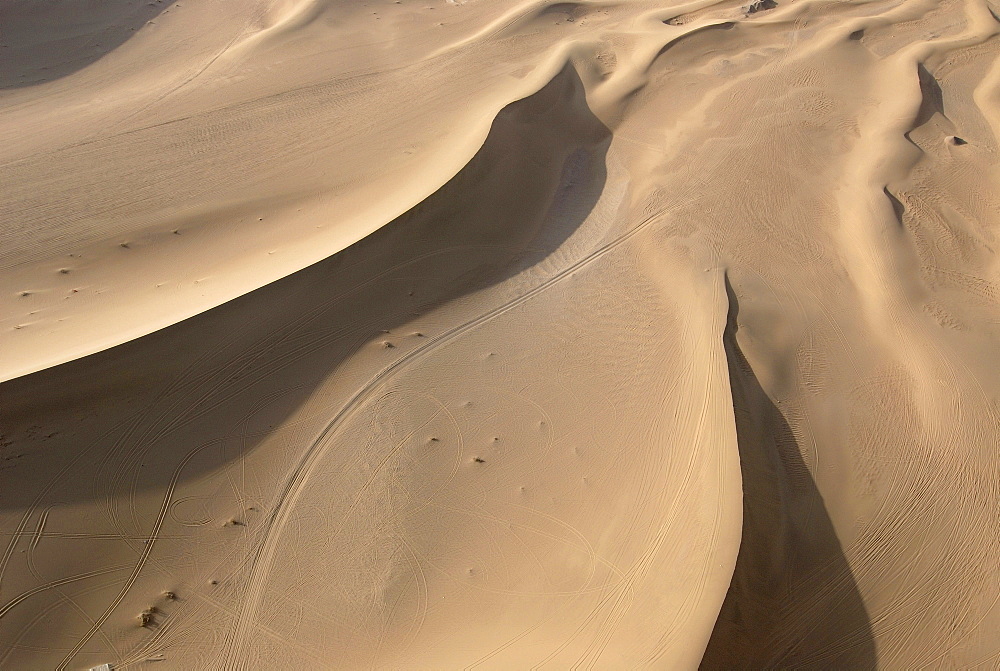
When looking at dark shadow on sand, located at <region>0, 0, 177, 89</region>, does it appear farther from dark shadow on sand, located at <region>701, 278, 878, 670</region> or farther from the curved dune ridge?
dark shadow on sand, located at <region>701, 278, 878, 670</region>

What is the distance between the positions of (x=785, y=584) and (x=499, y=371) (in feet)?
13.0

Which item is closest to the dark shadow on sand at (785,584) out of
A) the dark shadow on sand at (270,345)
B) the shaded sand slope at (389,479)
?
the shaded sand slope at (389,479)

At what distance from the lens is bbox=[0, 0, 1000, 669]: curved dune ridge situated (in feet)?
19.9

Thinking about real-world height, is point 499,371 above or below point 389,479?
below

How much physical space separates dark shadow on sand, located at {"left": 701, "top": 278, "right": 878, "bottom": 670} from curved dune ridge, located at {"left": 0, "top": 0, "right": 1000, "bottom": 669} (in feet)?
0.11

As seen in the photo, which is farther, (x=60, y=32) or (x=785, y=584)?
(x=60, y=32)

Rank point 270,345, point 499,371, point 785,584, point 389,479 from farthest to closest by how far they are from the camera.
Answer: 1. point 499,371
2. point 270,345
3. point 389,479
4. point 785,584

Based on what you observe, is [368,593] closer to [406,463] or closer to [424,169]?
[406,463]

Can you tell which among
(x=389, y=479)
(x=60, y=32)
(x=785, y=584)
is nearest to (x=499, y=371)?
(x=389, y=479)

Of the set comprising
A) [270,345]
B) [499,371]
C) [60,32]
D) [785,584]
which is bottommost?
[785,584]

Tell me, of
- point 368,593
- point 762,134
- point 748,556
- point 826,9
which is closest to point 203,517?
point 368,593

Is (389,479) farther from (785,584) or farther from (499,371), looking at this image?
(785,584)

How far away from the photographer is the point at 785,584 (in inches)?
246

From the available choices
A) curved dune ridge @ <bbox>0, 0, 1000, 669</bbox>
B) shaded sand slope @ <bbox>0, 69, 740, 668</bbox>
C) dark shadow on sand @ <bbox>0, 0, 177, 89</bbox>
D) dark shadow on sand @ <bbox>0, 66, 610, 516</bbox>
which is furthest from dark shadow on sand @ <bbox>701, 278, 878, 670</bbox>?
dark shadow on sand @ <bbox>0, 0, 177, 89</bbox>
